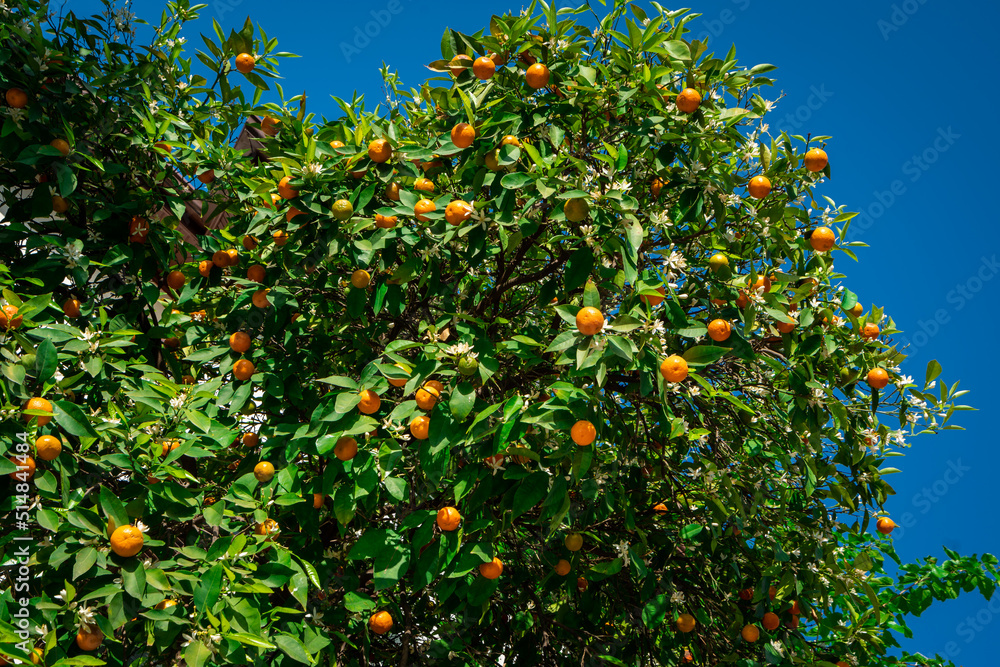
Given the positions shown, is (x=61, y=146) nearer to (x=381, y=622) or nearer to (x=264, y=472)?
(x=264, y=472)

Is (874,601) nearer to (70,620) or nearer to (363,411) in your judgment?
(363,411)

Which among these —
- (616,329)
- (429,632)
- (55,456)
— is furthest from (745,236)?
(55,456)

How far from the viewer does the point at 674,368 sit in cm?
178

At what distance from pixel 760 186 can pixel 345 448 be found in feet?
5.30

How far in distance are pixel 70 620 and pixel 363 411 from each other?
92 cm

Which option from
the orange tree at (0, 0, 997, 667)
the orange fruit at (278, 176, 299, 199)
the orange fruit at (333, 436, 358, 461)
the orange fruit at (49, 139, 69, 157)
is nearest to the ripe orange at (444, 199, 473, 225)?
the orange tree at (0, 0, 997, 667)

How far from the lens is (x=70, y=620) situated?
1798mm

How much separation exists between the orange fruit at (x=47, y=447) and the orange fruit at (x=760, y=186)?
228 cm

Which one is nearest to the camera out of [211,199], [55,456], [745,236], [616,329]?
[616,329]

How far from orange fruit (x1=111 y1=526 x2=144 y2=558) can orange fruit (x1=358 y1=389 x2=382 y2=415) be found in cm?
68

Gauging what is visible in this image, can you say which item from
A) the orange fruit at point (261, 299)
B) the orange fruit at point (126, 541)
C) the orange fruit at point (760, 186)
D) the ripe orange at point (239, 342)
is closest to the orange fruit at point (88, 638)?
the orange fruit at point (126, 541)

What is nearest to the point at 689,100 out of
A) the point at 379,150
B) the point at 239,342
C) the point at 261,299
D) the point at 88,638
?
the point at 379,150

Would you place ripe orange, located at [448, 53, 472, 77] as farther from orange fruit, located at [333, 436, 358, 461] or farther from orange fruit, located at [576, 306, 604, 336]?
orange fruit, located at [333, 436, 358, 461]

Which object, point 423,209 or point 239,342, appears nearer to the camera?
point 423,209
